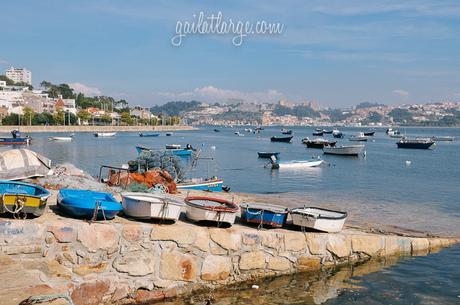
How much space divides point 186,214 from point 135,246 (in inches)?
85.4

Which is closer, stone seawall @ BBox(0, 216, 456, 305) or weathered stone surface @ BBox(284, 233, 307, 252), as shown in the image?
stone seawall @ BBox(0, 216, 456, 305)

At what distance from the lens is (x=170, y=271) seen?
10898 millimetres

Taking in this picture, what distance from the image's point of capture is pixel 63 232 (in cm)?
1009

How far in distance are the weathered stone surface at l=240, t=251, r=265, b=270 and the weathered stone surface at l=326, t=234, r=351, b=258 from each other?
2.21 meters

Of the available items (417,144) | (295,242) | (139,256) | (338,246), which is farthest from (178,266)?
(417,144)

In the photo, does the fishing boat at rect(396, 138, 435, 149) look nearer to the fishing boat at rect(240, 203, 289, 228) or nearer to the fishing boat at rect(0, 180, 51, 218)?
the fishing boat at rect(240, 203, 289, 228)

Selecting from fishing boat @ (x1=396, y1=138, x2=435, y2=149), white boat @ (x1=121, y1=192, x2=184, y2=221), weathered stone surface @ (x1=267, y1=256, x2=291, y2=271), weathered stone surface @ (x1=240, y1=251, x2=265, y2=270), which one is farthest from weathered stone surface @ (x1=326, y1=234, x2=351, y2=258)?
fishing boat @ (x1=396, y1=138, x2=435, y2=149)

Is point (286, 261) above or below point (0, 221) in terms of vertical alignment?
below

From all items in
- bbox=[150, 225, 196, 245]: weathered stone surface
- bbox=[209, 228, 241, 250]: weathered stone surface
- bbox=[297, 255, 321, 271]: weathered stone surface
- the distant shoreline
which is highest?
bbox=[150, 225, 196, 245]: weathered stone surface

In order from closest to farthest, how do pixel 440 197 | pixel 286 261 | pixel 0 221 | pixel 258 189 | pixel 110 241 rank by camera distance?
pixel 0 221, pixel 110 241, pixel 286 261, pixel 440 197, pixel 258 189

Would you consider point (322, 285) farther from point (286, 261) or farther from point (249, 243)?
point (249, 243)

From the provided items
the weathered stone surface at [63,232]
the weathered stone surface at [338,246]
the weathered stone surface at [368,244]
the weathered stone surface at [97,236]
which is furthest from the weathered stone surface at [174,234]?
the weathered stone surface at [368,244]

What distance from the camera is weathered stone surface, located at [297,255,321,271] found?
12734 millimetres

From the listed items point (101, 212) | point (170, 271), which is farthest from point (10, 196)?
point (170, 271)
